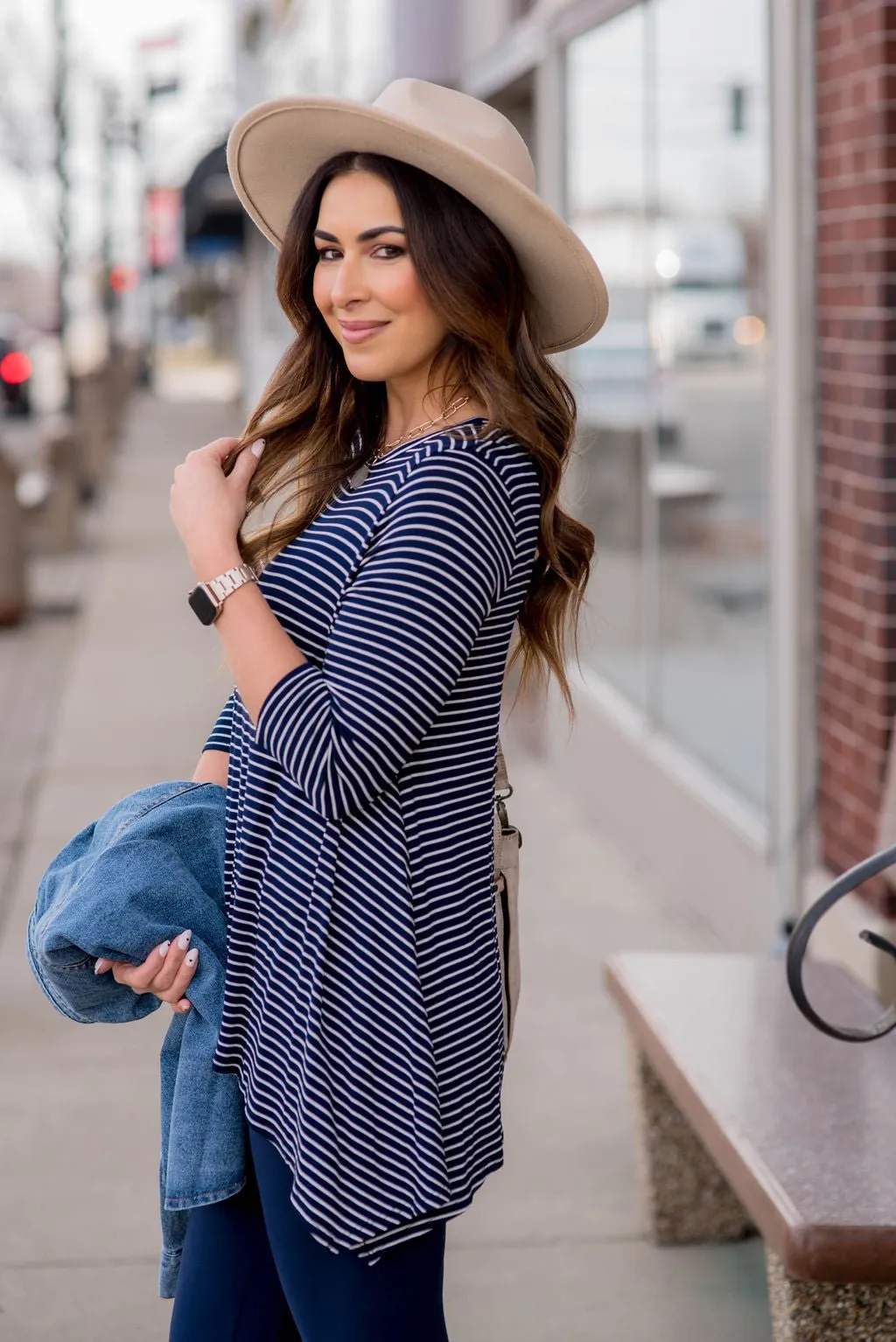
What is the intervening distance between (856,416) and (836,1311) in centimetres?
228

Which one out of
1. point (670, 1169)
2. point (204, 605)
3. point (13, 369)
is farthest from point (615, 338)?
point (13, 369)

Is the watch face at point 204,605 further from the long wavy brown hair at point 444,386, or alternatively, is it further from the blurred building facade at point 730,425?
the blurred building facade at point 730,425

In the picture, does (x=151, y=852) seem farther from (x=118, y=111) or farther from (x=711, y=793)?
(x=118, y=111)

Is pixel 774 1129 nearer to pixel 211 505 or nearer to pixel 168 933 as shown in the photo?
pixel 168 933

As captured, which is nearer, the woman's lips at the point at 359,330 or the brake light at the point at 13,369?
the woman's lips at the point at 359,330

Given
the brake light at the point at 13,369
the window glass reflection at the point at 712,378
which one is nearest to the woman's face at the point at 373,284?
the window glass reflection at the point at 712,378

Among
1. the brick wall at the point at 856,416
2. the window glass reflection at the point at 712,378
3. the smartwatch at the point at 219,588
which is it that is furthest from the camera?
the window glass reflection at the point at 712,378

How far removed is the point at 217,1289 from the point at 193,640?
9.01 meters

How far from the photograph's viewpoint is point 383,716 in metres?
1.95

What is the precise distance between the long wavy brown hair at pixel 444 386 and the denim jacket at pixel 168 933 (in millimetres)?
353

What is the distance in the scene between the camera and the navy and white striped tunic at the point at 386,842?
1966 millimetres

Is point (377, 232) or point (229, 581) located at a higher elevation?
point (377, 232)

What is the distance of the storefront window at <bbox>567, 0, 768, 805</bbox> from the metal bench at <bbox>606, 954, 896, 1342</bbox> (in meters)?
1.65

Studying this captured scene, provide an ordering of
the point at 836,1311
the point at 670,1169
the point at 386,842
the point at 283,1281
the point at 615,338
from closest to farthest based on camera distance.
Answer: the point at 386,842 → the point at 283,1281 → the point at 836,1311 → the point at 670,1169 → the point at 615,338
